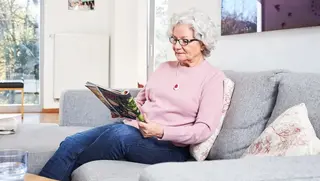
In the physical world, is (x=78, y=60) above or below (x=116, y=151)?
above

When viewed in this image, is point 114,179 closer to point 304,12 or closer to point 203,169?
point 203,169

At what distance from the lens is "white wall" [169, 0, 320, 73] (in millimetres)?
1992

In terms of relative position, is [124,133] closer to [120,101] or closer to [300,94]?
[120,101]

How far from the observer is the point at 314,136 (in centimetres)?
138

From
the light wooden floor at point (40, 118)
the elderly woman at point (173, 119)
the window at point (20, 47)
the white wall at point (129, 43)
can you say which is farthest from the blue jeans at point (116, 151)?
the window at point (20, 47)

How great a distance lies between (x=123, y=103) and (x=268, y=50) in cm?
95

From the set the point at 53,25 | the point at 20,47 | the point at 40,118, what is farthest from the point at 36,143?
the point at 20,47

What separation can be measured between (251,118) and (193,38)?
0.49 m

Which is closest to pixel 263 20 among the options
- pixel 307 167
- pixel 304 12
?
pixel 304 12

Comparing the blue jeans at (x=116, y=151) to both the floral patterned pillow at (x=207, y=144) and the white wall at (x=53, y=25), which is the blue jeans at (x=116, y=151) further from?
the white wall at (x=53, y=25)

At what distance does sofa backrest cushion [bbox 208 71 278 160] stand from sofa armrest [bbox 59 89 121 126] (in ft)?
3.18

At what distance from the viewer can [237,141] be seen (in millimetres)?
1816

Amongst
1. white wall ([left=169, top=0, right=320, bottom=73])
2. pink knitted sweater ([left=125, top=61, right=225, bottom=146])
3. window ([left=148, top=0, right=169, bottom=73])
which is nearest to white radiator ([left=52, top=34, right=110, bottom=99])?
window ([left=148, top=0, right=169, bottom=73])

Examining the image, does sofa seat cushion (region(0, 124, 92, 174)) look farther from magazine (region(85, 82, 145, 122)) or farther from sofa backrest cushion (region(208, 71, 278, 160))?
sofa backrest cushion (region(208, 71, 278, 160))
